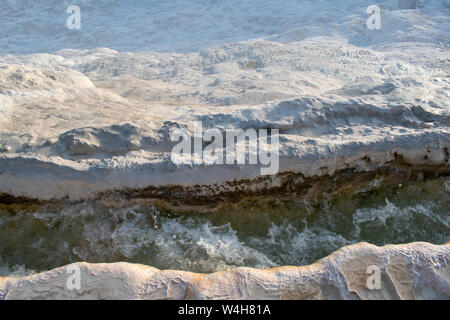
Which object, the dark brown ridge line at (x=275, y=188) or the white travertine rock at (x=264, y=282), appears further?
the dark brown ridge line at (x=275, y=188)

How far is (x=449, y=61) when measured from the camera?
4742 mm

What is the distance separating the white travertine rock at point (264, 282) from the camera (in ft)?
5.63

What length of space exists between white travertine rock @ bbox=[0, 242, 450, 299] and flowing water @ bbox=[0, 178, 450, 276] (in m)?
0.53

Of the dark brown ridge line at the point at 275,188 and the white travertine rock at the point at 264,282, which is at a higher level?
the dark brown ridge line at the point at 275,188

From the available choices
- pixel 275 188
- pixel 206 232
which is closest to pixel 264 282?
pixel 206 232

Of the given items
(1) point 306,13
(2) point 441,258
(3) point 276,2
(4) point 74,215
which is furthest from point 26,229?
(3) point 276,2

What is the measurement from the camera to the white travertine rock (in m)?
1.72

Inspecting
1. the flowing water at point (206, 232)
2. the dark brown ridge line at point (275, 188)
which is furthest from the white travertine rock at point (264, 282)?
the dark brown ridge line at point (275, 188)

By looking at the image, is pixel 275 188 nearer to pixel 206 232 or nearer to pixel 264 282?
pixel 206 232

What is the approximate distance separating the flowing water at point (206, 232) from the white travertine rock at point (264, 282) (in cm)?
53

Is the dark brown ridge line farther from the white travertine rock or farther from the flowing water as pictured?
the white travertine rock

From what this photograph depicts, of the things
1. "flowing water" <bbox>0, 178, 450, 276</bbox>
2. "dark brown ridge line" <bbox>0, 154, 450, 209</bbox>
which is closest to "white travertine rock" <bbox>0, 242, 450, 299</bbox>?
"flowing water" <bbox>0, 178, 450, 276</bbox>

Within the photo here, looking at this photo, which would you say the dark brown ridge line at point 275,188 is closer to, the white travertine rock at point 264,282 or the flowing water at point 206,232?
the flowing water at point 206,232

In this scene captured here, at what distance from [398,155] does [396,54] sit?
3030mm
